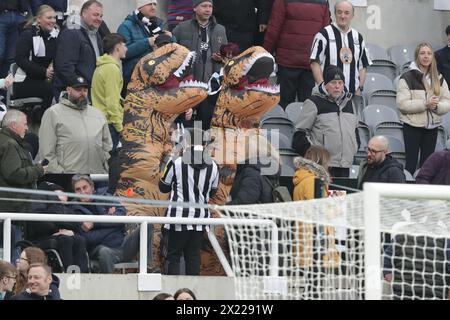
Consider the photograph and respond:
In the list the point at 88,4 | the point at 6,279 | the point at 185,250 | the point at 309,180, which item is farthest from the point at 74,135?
the point at 6,279

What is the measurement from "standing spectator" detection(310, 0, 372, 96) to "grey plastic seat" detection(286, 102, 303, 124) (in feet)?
1.03

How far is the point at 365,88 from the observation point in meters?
19.2

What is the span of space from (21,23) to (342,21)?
118 inches

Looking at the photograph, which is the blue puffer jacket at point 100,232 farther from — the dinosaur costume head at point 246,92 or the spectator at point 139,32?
the spectator at point 139,32

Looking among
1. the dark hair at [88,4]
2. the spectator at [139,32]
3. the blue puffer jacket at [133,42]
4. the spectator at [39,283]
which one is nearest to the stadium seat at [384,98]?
the spectator at [139,32]

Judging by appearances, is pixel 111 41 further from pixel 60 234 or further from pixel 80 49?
pixel 60 234

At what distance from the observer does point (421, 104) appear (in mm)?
18125

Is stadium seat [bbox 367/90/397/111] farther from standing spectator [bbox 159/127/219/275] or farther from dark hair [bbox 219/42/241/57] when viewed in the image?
standing spectator [bbox 159/127/219/275]

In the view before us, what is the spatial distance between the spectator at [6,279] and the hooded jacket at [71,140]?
117 inches

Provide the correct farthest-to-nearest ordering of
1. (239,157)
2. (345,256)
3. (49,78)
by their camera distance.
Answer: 1. (49,78)
2. (239,157)
3. (345,256)

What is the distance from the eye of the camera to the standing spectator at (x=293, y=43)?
18.2 m
